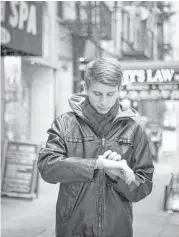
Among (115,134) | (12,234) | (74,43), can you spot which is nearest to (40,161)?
(115,134)

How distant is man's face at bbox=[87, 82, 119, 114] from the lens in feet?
7.11

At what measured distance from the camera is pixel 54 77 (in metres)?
13.9

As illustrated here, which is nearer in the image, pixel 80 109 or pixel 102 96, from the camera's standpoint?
pixel 102 96

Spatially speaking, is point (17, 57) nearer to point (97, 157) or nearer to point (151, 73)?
point (151, 73)

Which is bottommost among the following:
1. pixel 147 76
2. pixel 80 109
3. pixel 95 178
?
pixel 95 178

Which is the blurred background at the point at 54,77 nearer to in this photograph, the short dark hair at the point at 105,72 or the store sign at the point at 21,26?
the store sign at the point at 21,26

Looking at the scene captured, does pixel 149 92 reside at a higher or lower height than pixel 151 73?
lower

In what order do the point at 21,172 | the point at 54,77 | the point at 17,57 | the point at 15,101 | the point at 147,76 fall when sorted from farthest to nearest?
the point at 54,77
the point at 15,101
the point at 17,57
the point at 21,172
the point at 147,76

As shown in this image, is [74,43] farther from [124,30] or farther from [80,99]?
[80,99]

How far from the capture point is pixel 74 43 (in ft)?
51.8

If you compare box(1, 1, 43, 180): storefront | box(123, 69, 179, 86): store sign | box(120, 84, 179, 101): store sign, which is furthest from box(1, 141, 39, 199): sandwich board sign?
box(120, 84, 179, 101): store sign

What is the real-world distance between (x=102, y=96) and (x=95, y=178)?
37cm

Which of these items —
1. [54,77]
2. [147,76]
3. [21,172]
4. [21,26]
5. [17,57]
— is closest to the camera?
[147,76]

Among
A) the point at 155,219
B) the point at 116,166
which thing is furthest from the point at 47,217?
the point at 116,166
